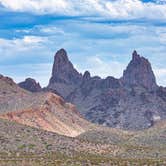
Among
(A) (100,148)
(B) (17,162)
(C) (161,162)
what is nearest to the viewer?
(B) (17,162)

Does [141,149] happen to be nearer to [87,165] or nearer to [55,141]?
[55,141]

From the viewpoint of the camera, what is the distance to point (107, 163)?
144m

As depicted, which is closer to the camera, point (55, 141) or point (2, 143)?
point (2, 143)

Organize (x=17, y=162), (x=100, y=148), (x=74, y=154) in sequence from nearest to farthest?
(x=17, y=162) → (x=74, y=154) → (x=100, y=148)

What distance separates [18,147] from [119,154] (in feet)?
93.0

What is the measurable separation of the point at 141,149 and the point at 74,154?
26361 mm

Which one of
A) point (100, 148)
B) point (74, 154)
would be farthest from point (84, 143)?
point (74, 154)

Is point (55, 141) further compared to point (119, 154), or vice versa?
point (55, 141)

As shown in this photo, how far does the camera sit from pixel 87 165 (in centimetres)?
13850

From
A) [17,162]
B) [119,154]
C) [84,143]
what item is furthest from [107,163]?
[84,143]

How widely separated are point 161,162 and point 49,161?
2689 cm

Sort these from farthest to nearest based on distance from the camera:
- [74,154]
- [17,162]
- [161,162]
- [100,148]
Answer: [100,148], [74,154], [161,162], [17,162]

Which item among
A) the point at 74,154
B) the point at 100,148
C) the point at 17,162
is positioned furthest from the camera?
the point at 100,148

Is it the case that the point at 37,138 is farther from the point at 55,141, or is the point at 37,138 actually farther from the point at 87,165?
the point at 87,165
